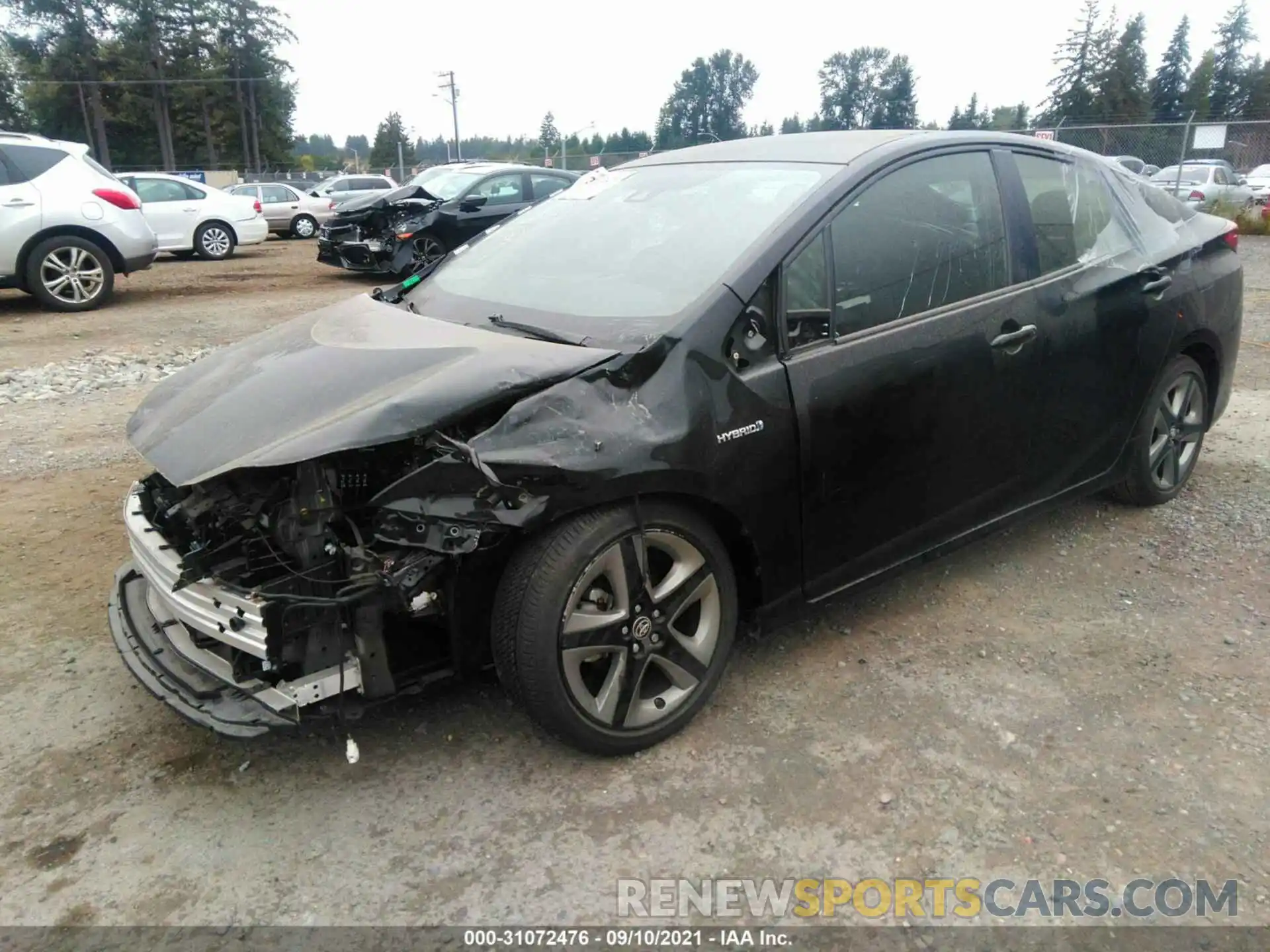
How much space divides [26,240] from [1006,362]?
32.3 ft

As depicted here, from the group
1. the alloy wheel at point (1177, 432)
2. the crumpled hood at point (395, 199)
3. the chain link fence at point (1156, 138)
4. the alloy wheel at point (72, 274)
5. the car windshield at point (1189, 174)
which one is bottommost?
the alloy wheel at point (1177, 432)

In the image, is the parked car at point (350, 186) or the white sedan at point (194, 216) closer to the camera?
the white sedan at point (194, 216)

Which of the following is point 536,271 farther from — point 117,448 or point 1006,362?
point 117,448

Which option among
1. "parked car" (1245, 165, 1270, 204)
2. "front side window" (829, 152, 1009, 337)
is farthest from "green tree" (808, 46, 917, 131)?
"front side window" (829, 152, 1009, 337)

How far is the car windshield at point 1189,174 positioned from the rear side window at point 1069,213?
18.0m

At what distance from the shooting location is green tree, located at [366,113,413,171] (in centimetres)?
7902

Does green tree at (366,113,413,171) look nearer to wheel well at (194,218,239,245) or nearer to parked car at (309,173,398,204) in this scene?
parked car at (309,173,398,204)

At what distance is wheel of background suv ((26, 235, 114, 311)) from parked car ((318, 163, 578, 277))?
10.2 ft

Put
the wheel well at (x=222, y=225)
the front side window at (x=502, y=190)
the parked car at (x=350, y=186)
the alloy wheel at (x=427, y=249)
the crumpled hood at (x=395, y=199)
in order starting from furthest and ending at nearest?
the parked car at (x=350, y=186)
the wheel well at (x=222, y=225)
the front side window at (x=502, y=190)
the crumpled hood at (x=395, y=199)
the alloy wheel at (x=427, y=249)

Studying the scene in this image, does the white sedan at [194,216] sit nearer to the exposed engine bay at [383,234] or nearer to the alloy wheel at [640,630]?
the exposed engine bay at [383,234]

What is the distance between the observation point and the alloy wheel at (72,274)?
959 centimetres

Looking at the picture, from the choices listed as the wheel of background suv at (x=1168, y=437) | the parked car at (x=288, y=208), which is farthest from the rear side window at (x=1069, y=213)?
the parked car at (x=288, y=208)

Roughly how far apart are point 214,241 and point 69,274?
661cm

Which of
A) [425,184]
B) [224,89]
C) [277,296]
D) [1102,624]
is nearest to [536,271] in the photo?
[1102,624]
